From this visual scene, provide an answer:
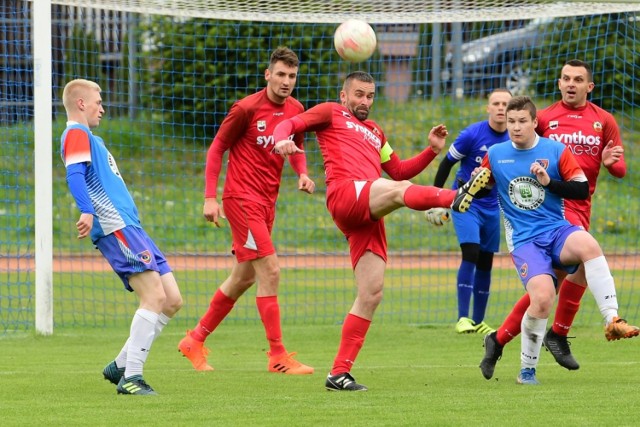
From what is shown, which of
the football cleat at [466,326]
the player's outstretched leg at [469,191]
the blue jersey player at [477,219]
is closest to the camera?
the player's outstretched leg at [469,191]

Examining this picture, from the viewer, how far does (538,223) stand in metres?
7.36

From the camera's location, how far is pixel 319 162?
17422 mm

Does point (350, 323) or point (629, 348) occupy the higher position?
point (350, 323)

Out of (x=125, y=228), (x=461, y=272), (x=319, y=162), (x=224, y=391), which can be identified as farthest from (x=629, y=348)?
(x=319, y=162)

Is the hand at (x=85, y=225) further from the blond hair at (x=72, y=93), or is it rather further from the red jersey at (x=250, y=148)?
the red jersey at (x=250, y=148)

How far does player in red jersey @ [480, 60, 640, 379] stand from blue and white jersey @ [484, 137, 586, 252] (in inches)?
26.9

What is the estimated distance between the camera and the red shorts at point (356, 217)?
7.13 meters

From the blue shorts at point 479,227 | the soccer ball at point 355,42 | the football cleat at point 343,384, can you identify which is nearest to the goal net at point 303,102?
the blue shorts at point 479,227

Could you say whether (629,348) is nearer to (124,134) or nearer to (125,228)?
(125,228)

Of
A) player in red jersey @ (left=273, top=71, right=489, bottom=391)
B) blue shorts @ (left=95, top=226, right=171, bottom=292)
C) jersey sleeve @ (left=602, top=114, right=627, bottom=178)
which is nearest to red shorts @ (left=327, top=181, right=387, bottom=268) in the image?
player in red jersey @ (left=273, top=71, right=489, bottom=391)

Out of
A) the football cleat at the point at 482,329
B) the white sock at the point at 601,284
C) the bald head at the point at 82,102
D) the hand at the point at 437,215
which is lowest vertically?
the football cleat at the point at 482,329

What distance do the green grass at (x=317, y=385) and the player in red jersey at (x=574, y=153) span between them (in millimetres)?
300

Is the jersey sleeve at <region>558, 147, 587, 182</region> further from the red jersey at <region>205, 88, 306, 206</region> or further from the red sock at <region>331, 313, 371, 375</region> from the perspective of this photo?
the red jersey at <region>205, 88, 306, 206</region>

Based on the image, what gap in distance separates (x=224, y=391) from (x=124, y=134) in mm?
9616
